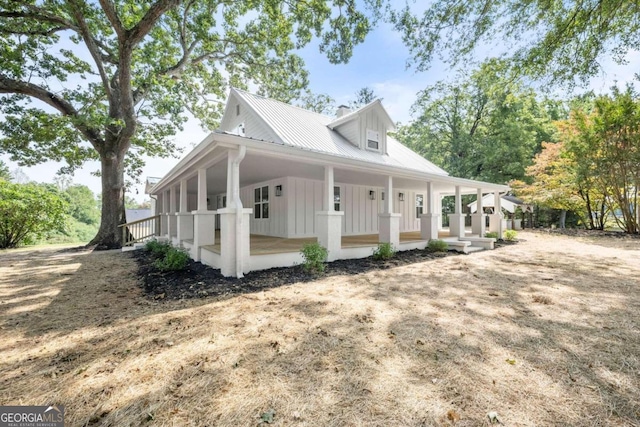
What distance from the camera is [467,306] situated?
386 centimetres

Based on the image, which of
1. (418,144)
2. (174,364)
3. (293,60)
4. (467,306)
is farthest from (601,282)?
(418,144)

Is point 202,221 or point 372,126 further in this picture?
point 372,126

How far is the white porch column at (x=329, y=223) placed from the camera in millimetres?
6668

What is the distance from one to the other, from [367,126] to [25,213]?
16.1m

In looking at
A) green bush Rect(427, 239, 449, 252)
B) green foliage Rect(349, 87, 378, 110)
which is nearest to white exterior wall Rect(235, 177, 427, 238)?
green bush Rect(427, 239, 449, 252)

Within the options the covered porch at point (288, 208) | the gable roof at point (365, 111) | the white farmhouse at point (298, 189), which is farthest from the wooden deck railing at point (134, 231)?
the gable roof at point (365, 111)

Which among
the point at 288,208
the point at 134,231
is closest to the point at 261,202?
the point at 288,208

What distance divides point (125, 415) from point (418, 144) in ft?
83.0

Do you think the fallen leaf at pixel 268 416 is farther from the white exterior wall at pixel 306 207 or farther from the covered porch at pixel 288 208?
→ the white exterior wall at pixel 306 207

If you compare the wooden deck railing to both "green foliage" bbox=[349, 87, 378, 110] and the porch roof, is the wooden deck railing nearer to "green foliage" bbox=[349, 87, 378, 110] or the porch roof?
the porch roof

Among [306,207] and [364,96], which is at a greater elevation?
[364,96]

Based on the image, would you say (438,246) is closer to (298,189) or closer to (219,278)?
(298,189)

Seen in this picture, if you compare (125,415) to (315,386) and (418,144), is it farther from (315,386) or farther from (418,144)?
(418,144)

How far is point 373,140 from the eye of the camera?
10.5 meters
